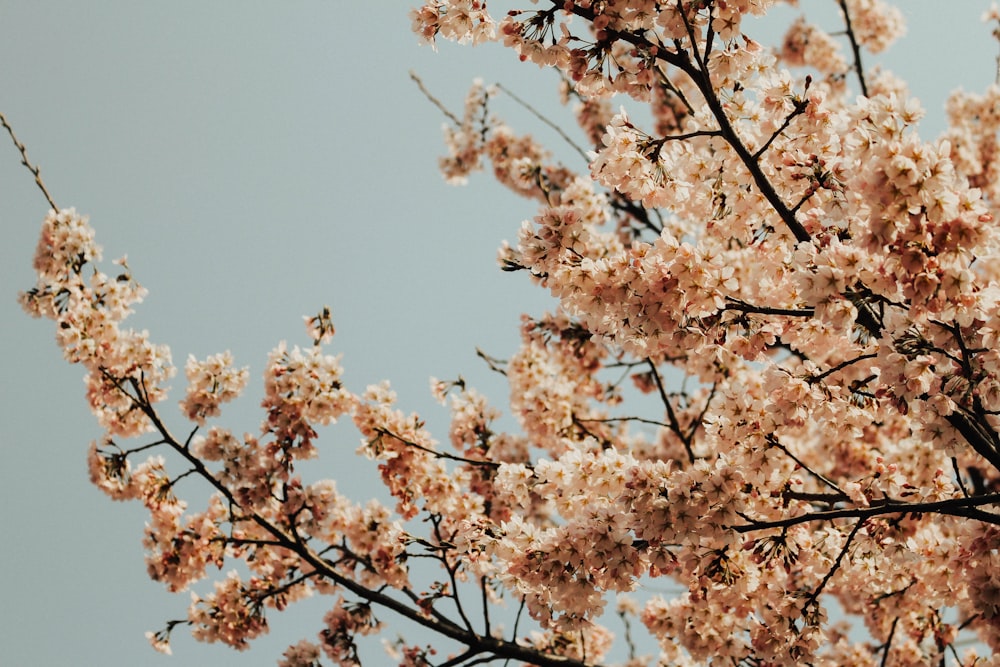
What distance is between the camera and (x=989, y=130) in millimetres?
11711

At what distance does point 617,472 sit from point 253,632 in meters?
4.38

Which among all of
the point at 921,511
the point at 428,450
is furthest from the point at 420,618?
the point at 921,511

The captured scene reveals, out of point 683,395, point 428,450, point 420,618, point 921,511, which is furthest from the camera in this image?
point 683,395

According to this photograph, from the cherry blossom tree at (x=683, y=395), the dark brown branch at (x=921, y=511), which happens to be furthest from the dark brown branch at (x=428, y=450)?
the dark brown branch at (x=921, y=511)

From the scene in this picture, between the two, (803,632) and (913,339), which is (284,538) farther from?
(913,339)

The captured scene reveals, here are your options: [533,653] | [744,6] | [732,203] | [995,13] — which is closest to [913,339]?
[732,203]

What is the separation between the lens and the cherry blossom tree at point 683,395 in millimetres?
3518

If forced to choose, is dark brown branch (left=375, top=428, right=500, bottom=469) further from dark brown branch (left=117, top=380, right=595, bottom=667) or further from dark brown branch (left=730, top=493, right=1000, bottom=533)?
dark brown branch (left=730, top=493, right=1000, bottom=533)

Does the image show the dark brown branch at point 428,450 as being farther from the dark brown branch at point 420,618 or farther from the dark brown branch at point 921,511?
the dark brown branch at point 921,511

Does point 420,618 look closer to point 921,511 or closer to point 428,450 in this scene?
point 428,450

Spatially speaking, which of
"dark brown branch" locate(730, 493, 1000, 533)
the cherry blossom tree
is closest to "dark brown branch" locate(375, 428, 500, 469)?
the cherry blossom tree

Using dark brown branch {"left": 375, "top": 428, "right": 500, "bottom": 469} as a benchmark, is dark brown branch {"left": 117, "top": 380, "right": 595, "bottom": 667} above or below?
below

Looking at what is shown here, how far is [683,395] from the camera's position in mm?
8680

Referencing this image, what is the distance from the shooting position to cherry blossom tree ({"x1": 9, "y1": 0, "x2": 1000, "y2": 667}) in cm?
352
